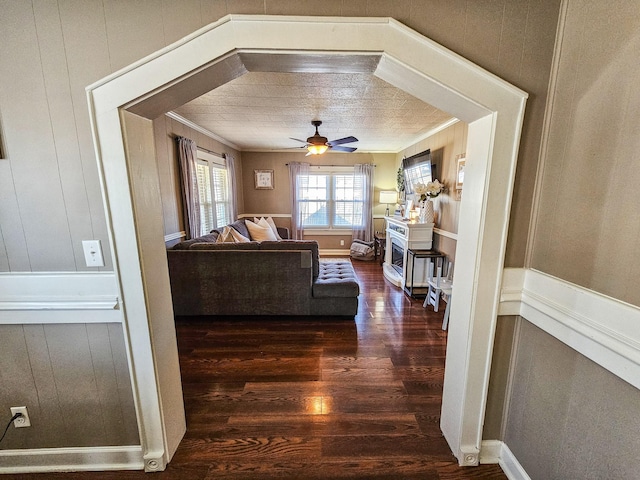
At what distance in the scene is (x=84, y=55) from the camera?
3.42 ft

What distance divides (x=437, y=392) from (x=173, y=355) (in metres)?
1.84

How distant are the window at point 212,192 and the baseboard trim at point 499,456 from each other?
409 centimetres

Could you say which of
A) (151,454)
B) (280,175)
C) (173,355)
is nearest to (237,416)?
(151,454)

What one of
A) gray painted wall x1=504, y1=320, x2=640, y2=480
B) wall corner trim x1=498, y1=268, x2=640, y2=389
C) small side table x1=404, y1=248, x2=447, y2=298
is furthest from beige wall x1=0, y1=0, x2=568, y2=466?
small side table x1=404, y1=248, x2=447, y2=298

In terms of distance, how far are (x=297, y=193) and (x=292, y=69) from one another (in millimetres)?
4922

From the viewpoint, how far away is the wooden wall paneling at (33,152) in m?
1.03

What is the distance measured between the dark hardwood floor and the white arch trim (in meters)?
0.21

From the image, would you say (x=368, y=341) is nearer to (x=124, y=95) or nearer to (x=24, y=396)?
(x=24, y=396)

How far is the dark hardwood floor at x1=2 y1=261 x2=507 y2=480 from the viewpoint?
1378 millimetres

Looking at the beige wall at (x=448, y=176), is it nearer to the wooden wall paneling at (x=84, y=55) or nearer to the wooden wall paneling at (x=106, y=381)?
the wooden wall paneling at (x=84, y=55)

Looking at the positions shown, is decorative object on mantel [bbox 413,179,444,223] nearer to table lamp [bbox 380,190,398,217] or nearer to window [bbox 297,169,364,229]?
table lamp [bbox 380,190,398,217]

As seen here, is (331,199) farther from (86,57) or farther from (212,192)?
(86,57)

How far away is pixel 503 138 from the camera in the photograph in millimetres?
1094

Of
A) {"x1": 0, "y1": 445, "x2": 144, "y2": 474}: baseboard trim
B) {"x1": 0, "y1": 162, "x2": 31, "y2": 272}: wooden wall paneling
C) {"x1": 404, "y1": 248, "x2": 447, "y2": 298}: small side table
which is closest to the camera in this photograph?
{"x1": 0, "y1": 162, "x2": 31, "y2": 272}: wooden wall paneling
